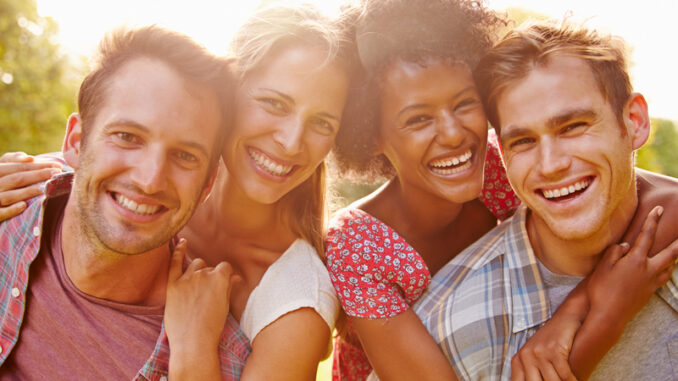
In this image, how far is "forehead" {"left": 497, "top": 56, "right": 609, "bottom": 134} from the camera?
8.81ft

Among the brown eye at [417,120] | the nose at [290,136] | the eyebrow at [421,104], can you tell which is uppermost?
the eyebrow at [421,104]

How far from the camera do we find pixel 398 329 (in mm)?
3018

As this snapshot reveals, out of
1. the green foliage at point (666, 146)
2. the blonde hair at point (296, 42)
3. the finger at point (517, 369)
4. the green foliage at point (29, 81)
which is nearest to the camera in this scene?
the finger at point (517, 369)

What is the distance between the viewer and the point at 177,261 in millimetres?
3152

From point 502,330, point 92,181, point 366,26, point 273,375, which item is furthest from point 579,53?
point 92,181

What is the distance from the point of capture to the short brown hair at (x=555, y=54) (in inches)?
109

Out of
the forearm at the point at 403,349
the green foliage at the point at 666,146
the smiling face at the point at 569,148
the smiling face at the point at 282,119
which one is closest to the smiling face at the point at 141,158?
the smiling face at the point at 282,119

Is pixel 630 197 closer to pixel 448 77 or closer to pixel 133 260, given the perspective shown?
pixel 448 77

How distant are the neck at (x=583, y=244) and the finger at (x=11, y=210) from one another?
2.78 metres

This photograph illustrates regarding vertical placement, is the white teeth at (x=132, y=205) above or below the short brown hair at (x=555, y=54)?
below

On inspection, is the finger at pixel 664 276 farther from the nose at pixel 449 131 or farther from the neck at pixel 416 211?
the neck at pixel 416 211

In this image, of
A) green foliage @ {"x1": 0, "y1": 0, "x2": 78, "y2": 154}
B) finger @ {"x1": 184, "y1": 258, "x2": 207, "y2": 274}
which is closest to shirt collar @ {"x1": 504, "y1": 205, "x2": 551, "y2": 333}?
finger @ {"x1": 184, "y1": 258, "x2": 207, "y2": 274}

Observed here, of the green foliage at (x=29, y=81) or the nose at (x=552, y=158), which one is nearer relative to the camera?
the nose at (x=552, y=158)

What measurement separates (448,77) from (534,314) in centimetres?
135
